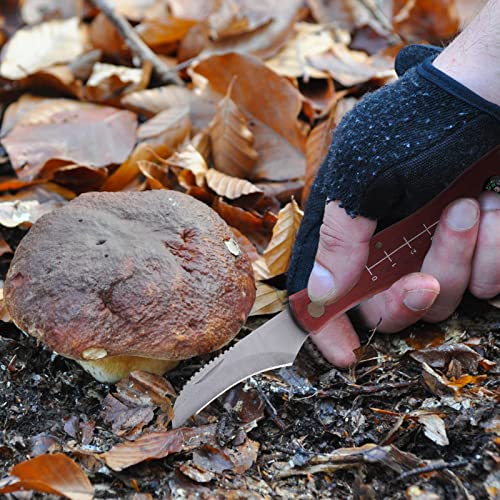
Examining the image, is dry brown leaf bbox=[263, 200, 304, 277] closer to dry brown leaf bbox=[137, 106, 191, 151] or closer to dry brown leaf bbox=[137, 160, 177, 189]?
dry brown leaf bbox=[137, 160, 177, 189]

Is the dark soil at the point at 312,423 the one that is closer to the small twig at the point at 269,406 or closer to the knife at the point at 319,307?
the small twig at the point at 269,406

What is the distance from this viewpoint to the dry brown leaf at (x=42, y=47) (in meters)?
3.32

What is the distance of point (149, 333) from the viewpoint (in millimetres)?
1613

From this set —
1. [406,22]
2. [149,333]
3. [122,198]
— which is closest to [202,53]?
[406,22]

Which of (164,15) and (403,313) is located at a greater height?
(164,15)

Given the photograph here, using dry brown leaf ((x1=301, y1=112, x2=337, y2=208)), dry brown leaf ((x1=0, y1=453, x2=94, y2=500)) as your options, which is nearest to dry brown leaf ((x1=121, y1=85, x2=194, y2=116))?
dry brown leaf ((x1=301, y1=112, x2=337, y2=208))

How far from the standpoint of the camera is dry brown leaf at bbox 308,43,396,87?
3.16m

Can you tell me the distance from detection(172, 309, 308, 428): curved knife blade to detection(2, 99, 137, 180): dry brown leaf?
1267 mm


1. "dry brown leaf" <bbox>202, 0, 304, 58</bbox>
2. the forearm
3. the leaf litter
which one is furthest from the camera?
"dry brown leaf" <bbox>202, 0, 304, 58</bbox>

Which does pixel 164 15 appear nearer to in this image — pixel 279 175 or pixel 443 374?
pixel 279 175

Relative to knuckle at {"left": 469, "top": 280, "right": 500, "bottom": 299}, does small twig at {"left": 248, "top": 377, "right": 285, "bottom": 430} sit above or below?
below

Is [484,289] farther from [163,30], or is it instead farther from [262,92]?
[163,30]

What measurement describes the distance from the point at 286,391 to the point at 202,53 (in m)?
2.28

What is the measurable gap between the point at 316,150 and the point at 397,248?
0.83 metres
